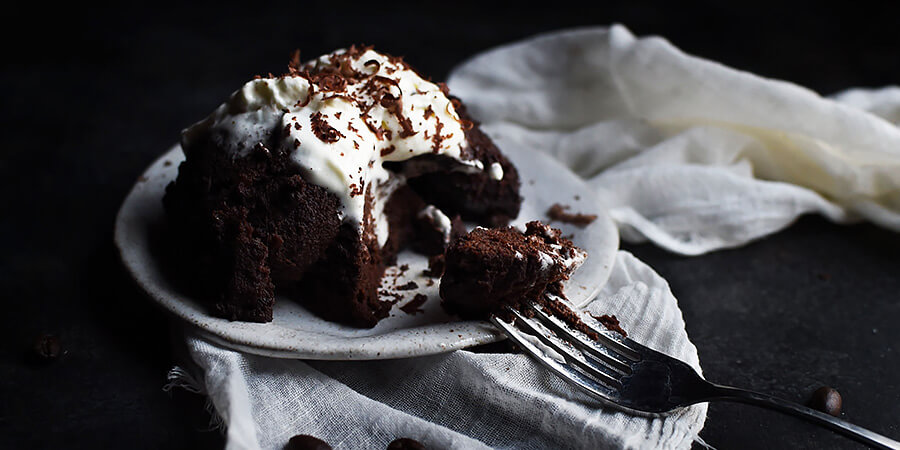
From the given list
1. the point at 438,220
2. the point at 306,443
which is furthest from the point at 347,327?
the point at 438,220

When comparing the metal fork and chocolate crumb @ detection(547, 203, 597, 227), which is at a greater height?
the metal fork

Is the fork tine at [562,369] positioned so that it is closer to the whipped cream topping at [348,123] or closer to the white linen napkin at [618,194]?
the white linen napkin at [618,194]

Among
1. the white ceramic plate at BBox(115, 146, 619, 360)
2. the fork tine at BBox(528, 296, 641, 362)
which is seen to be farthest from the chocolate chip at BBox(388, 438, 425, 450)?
the fork tine at BBox(528, 296, 641, 362)

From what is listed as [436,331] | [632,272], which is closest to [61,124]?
[436,331]

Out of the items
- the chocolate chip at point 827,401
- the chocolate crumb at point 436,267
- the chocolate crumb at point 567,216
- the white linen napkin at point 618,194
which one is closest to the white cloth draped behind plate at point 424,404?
the white linen napkin at point 618,194

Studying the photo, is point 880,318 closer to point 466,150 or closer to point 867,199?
point 867,199

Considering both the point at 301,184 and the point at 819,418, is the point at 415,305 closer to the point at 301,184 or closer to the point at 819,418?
the point at 301,184

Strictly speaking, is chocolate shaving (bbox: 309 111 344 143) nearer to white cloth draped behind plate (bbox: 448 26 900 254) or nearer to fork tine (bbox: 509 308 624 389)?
fork tine (bbox: 509 308 624 389)
